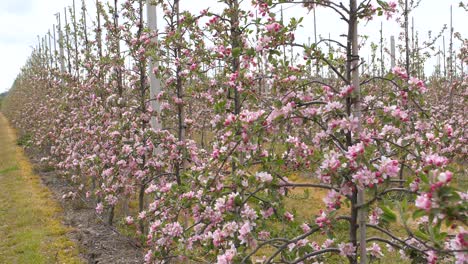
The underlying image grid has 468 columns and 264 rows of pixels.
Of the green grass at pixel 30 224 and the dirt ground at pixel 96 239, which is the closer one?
the dirt ground at pixel 96 239

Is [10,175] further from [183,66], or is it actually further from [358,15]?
[358,15]

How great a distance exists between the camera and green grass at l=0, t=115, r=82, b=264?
7453mm

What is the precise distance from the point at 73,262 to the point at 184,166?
2623mm

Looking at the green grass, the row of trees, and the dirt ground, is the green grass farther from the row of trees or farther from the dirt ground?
the row of trees

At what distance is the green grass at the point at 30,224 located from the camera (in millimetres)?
7453

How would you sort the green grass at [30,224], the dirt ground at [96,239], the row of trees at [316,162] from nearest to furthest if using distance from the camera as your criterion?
the row of trees at [316,162]
the dirt ground at [96,239]
the green grass at [30,224]

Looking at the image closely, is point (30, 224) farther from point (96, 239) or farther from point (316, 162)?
point (316, 162)

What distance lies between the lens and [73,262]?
6.91 meters

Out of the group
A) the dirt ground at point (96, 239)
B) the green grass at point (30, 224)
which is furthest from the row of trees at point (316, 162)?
the green grass at point (30, 224)

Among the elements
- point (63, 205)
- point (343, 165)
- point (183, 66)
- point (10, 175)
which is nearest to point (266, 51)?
point (343, 165)

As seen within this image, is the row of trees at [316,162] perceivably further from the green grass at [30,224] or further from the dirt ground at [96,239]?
the green grass at [30,224]

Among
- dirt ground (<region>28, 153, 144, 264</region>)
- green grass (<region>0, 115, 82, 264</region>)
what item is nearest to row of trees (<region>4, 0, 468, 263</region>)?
dirt ground (<region>28, 153, 144, 264</region>)

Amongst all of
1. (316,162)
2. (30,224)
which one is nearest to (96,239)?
(30,224)

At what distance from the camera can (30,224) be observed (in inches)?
375
